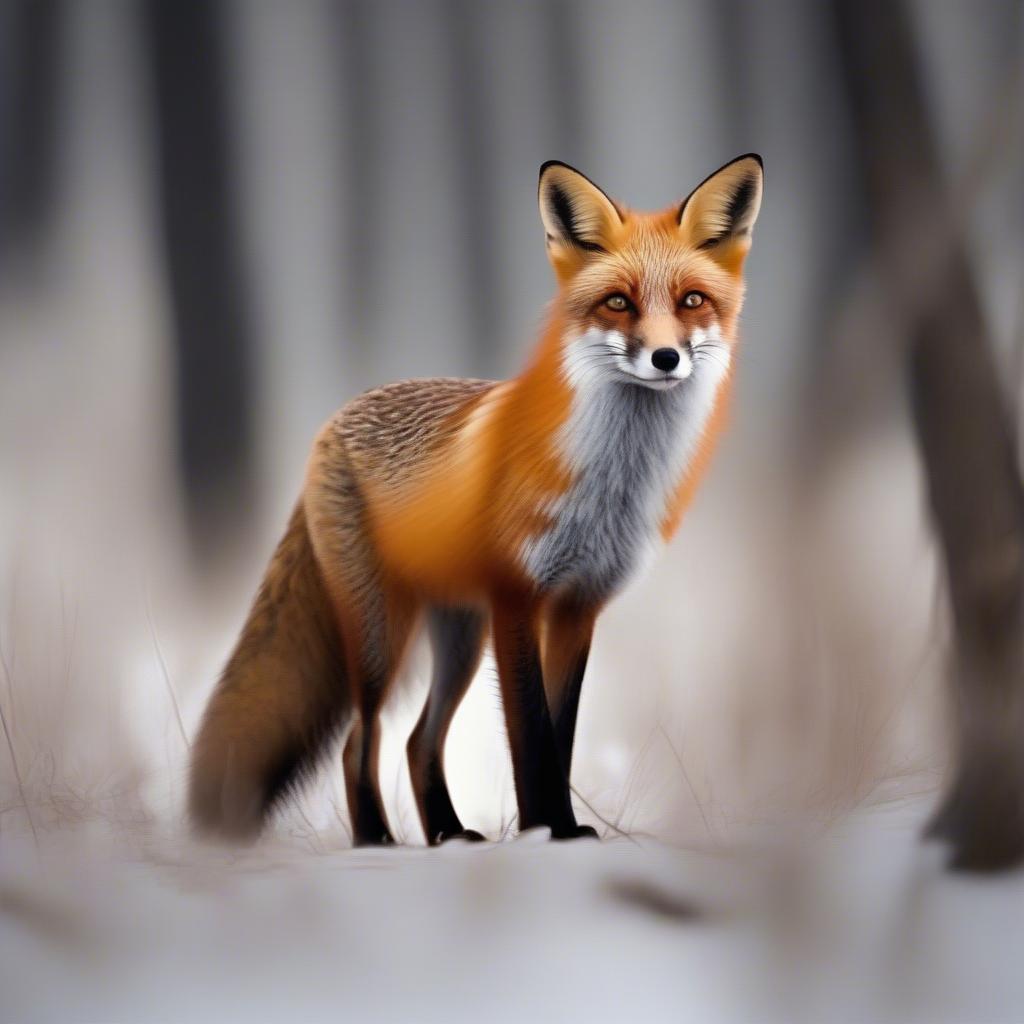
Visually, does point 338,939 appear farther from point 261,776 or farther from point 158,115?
point 158,115

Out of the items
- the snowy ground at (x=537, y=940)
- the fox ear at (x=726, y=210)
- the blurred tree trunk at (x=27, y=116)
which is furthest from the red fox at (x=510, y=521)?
the blurred tree trunk at (x=27, y=116)

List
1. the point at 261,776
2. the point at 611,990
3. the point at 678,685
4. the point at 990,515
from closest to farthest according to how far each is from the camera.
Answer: the point at 611,990 < the point at 990,515 < the point at 261,776 < the point at 678,685

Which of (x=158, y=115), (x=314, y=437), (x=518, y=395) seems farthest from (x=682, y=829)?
(x=158, y=115)

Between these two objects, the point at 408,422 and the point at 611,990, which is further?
the point at 408,422

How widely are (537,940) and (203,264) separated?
3.53 feet

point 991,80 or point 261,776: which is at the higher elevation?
point 991,80

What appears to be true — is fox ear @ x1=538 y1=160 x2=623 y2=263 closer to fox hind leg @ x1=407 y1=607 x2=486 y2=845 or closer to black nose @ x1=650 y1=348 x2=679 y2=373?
black nose @ x1=650 y1=348 x2=679 y2=373

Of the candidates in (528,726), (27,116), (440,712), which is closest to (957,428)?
(528,726)

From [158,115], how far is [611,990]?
1384 mm

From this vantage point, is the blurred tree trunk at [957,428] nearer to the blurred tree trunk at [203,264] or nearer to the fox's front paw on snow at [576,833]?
the fox's front paw on snow at [576,833]

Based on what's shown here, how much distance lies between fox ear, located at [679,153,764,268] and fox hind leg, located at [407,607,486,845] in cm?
58

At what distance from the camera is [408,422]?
163cm

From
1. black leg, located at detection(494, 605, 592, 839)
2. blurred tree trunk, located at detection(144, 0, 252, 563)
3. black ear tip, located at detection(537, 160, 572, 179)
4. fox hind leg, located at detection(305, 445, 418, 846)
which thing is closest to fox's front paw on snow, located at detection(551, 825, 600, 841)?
black leg, located at detection(494, 605, 592, 839)

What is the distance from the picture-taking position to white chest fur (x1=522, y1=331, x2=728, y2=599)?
1.44 m
